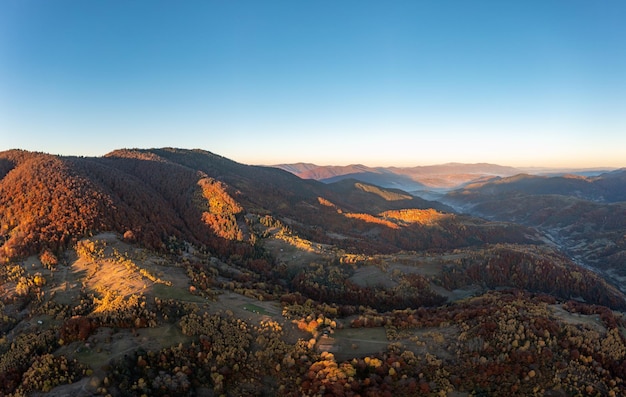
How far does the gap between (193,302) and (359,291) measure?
3756 cm

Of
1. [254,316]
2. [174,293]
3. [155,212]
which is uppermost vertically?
[155,212]

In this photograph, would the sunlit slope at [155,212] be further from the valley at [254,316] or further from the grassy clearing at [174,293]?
the grassy clearing at [174,293]

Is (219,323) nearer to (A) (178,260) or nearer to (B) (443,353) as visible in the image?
(B) (443,353)

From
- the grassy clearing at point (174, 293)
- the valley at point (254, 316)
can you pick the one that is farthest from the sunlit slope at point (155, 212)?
the grassy clearing at point (174, 293)

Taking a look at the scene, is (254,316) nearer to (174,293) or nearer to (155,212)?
(174,293)

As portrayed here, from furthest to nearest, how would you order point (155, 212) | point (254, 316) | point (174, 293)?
1. point (155, 212)
2. point (174, 293)
3. point (254, 316)

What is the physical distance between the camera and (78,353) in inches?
1288

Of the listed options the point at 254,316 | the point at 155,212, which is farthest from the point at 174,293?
the point at 155,212

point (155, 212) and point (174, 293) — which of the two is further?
point (155, 212)

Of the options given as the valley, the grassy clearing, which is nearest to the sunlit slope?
the valley

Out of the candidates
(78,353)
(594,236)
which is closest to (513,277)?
(78,353)

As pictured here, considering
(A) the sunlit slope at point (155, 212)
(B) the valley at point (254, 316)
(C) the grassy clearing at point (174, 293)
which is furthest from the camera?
(A) the sunlit slope at point (155, 212)

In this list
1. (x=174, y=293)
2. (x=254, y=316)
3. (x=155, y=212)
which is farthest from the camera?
(x=155, y=212)

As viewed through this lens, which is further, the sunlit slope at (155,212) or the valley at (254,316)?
the sunlit slope at (155,212)
